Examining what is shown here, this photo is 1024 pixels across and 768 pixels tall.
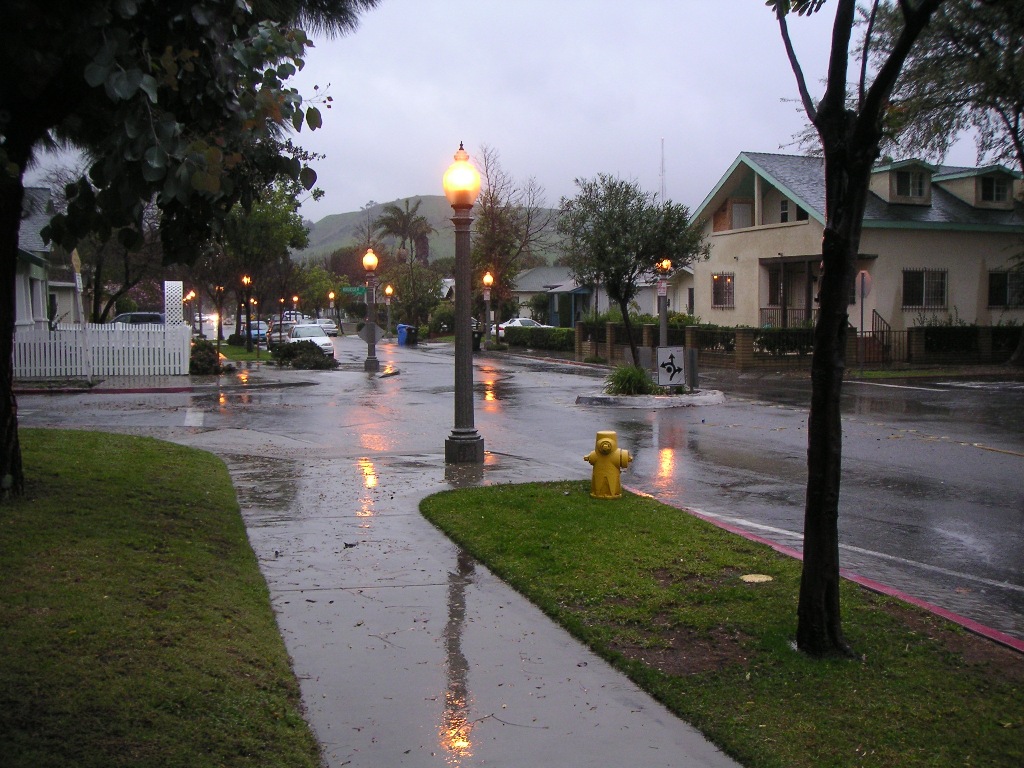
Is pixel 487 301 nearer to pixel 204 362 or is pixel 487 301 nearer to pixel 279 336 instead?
pixel 279 336

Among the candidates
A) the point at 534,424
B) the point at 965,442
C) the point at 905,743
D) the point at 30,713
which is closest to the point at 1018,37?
the point at 965,442

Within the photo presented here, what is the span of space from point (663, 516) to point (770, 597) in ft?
8.41

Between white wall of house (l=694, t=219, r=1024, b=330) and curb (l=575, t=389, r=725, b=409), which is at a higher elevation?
white wall of house (l=694, t=219, r=1024, b=330)

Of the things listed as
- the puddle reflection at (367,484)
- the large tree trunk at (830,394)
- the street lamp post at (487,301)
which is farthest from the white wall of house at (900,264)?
the large tree trunk at (830,394)

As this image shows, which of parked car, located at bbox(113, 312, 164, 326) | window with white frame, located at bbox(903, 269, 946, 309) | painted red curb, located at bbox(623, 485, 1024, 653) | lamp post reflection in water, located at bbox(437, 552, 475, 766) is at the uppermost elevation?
window with white frame, located at bbox(903, 269, 946, 309)

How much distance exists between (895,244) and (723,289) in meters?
7.55

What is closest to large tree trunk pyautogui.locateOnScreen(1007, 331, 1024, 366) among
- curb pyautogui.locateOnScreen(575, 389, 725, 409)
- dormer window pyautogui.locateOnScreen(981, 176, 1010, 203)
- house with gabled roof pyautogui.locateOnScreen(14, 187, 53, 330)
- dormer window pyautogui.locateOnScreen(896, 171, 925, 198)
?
dormer window pyautogui.locateOnScreen(896, 171, 925, 198)

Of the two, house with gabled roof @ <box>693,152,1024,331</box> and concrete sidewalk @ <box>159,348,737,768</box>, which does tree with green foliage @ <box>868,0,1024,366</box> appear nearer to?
house with gabled roof @ <box>693,152,1024,331</box>

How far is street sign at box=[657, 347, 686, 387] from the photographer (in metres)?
Answer: 21.9

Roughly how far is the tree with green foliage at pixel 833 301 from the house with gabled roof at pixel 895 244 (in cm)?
2816

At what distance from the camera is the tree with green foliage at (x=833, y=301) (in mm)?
5129

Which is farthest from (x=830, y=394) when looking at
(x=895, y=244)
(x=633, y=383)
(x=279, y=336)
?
(x=279, y=336)

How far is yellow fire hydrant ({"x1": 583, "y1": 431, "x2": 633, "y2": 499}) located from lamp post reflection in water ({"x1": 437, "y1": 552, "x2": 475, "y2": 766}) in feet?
9.36

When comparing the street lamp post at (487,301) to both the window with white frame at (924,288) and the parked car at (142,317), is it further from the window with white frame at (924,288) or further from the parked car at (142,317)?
the window with white frame at (924,288)
